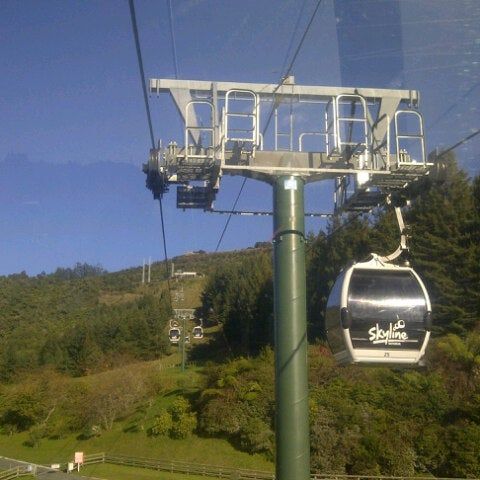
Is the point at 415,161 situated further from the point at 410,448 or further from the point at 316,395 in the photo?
the point at 316,395

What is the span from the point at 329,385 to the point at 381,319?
103 feet

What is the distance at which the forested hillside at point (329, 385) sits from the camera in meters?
30.2

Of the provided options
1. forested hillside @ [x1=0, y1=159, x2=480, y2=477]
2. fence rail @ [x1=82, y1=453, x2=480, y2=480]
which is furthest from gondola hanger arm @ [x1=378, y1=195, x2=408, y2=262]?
fence rail @ [x1=82, y1=453, x2=480, y2=480]

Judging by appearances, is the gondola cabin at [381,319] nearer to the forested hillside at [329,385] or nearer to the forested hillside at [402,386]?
the forested hillside at [329,385]

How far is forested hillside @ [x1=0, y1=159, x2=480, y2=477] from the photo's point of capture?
1189 inches

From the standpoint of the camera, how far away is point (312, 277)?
164 ft

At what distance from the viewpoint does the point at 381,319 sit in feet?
21.9

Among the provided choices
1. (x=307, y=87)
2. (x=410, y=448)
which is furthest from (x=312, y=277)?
(x=307, y=87)

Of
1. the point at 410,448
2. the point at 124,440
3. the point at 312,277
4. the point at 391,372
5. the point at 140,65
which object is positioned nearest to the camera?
the point at 140,65

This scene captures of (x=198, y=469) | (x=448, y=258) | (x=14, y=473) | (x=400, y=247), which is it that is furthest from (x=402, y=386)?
(x=400, y=247)

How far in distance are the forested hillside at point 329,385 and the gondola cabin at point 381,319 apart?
1.84 meters

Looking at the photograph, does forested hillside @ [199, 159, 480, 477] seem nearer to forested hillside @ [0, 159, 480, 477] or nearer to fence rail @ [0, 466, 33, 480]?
forested hillside @ [0, 159, 480, 477]

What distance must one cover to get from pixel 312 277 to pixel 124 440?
18.0 metres

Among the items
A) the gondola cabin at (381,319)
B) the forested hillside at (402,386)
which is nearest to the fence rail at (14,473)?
the forested hillside at (402,386)
